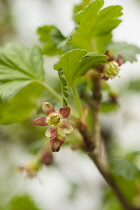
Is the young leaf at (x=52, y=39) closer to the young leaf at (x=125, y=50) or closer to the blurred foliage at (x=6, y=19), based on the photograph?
the young leaf at (x=125, y=50)

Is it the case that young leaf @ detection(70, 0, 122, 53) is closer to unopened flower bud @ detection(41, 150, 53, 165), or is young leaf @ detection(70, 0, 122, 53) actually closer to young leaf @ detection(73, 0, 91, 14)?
young leaf @ detection(73, 0, 91, 14)

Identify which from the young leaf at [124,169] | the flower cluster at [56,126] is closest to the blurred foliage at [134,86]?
the young leaf at [124,169]

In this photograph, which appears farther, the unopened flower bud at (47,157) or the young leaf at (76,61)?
the unopened flower bud at (47,157)

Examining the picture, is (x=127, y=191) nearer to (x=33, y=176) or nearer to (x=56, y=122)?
(x=33, y=176)

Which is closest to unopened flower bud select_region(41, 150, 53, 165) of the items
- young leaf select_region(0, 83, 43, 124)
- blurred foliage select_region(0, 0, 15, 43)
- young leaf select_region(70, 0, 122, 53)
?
young leaf select_region(0, 83, 43, 124)

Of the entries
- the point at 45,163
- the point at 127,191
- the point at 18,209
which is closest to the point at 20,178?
the point at 18,209
